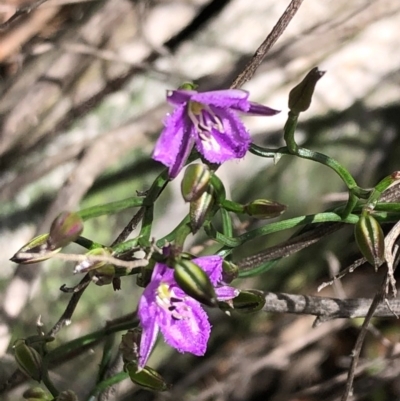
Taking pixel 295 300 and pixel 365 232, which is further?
pixel 295 300

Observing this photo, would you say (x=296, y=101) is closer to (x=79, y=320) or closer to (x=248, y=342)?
(x=79, y=320)

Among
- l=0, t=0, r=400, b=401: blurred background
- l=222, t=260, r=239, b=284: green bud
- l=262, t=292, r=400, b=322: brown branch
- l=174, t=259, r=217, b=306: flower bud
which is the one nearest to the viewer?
l=174, t=259, r=217, b=306: flower bud

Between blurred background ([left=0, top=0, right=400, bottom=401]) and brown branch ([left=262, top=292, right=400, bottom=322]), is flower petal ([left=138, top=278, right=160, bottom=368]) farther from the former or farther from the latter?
blurred background ([left=0, top=0, right=400, bottom=401])

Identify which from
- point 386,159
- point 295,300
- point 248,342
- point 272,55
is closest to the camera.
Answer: point 295,300

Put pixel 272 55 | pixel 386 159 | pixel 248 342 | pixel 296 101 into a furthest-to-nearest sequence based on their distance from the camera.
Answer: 1. pixel 248 342
2. pixel 386 159
3. pixel 272 55
4. pixel 296 101

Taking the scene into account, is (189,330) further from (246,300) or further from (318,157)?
(318,157)

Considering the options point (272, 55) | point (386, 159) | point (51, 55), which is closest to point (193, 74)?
point (272, 55)

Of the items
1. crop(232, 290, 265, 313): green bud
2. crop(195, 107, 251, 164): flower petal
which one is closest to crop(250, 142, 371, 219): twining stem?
crop(195, 107, 251, 164): flower petal
